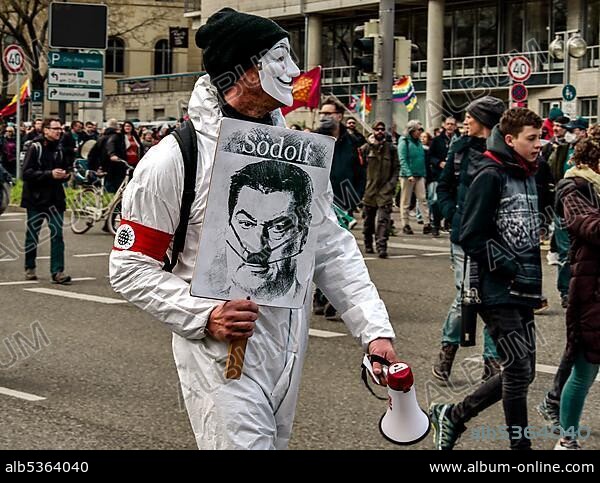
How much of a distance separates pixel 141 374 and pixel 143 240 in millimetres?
5106

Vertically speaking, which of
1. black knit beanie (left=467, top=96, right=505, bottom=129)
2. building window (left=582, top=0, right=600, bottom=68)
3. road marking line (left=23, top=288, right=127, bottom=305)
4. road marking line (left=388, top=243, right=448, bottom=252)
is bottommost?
road marking line (left=23, top=288, right=127, bottom=305)

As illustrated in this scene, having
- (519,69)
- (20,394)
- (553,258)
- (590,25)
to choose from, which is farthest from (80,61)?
(590,25)

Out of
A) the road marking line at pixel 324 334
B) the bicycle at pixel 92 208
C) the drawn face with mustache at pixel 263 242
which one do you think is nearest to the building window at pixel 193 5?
the bicycle at pixel 92 208

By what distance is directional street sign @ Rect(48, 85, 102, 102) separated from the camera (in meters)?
24.6

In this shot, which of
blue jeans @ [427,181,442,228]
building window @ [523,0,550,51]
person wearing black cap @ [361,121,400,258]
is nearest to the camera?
→ person wearing black cap @ [361,121,400,258]

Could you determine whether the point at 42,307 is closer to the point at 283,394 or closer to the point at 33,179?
the point at 33,179

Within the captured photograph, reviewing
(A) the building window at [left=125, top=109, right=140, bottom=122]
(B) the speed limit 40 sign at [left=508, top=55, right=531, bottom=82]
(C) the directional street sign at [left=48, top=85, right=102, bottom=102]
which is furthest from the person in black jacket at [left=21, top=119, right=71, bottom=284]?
(A) the building window at [left=125, top=109, right=140, bottom=122]

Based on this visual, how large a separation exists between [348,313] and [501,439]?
3.23 m

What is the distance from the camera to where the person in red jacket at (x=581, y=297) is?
20.9 ft

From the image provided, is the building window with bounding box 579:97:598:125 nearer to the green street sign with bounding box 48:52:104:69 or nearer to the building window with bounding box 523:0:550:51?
the building window with bounding box 523:0:550:51

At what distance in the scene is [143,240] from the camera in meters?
3.49

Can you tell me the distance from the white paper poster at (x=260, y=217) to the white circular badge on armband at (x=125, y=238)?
0.23 m

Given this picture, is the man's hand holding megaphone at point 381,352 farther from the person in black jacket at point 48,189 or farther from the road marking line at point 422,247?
the road marking line at point 422,247
